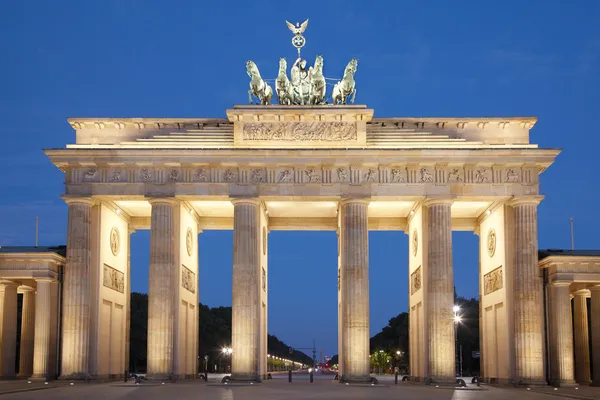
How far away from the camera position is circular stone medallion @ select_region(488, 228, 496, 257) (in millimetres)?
61147

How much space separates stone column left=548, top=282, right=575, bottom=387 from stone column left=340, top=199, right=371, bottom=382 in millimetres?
12533

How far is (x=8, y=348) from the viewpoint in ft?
202

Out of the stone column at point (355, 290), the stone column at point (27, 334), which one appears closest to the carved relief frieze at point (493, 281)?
the stone column at point (355, 290)

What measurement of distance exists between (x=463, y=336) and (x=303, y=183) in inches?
2821

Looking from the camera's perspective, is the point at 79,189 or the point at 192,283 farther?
the point at 192,283

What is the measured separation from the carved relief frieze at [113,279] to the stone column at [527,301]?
28.2m

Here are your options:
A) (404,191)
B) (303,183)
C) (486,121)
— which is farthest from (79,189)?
(486,121)

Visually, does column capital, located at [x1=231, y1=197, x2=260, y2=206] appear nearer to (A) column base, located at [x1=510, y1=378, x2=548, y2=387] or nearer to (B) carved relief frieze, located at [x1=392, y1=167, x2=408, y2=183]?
(B) carved relief frieze, located at [x1=392, y1=167, x2=408, y2=183]

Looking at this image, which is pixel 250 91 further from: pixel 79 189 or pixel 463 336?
A: pixel 463 336

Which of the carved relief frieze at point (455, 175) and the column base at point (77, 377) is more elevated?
the carved relief frieze at point (455, 175)

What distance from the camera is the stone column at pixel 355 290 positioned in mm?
55375

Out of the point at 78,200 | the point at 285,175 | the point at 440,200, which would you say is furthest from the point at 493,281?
the point at 78,200

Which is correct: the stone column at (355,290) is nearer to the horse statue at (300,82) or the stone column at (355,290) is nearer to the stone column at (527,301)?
the horse statue at (300,82)

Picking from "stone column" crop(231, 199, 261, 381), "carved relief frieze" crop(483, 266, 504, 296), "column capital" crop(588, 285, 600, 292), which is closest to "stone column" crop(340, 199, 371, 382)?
"stone column" crop(231, 199, 261, 381)
